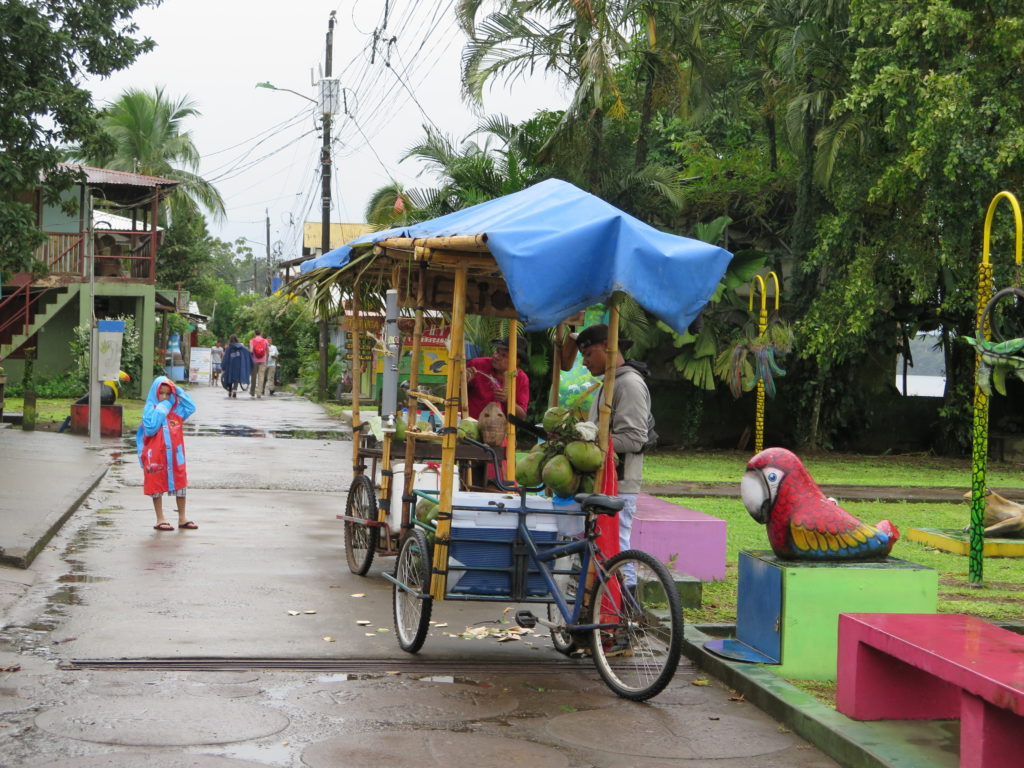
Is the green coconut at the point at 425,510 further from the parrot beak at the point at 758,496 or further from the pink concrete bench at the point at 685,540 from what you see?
the pink concrete bench at the point at 685,540

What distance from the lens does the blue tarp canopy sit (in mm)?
6438

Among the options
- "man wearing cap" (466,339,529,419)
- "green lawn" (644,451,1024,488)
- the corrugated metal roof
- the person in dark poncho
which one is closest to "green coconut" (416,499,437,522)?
"man wearing cap" (466,339,529,419)

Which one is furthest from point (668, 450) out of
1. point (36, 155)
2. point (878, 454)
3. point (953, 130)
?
point (36, 155)

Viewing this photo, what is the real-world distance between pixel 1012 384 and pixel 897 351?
301 centimetres

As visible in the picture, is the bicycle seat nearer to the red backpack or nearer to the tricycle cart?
the tricycle cart

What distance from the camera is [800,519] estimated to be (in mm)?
6570

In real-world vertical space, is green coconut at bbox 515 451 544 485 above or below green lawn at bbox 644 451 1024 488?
above

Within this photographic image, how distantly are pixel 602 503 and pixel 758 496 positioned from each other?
0.90 meters

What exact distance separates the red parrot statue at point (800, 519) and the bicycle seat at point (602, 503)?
70 centimetres

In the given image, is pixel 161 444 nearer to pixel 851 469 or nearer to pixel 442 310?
pixel 442 310

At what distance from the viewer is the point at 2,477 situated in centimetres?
1426

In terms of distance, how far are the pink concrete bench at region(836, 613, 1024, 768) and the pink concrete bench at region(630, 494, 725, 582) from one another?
10.5 ft

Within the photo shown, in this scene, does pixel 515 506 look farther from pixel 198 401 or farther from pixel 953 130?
pixel 198 401

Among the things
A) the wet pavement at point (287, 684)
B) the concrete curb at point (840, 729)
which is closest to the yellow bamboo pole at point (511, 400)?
the wet pavement at point (287, 684)
